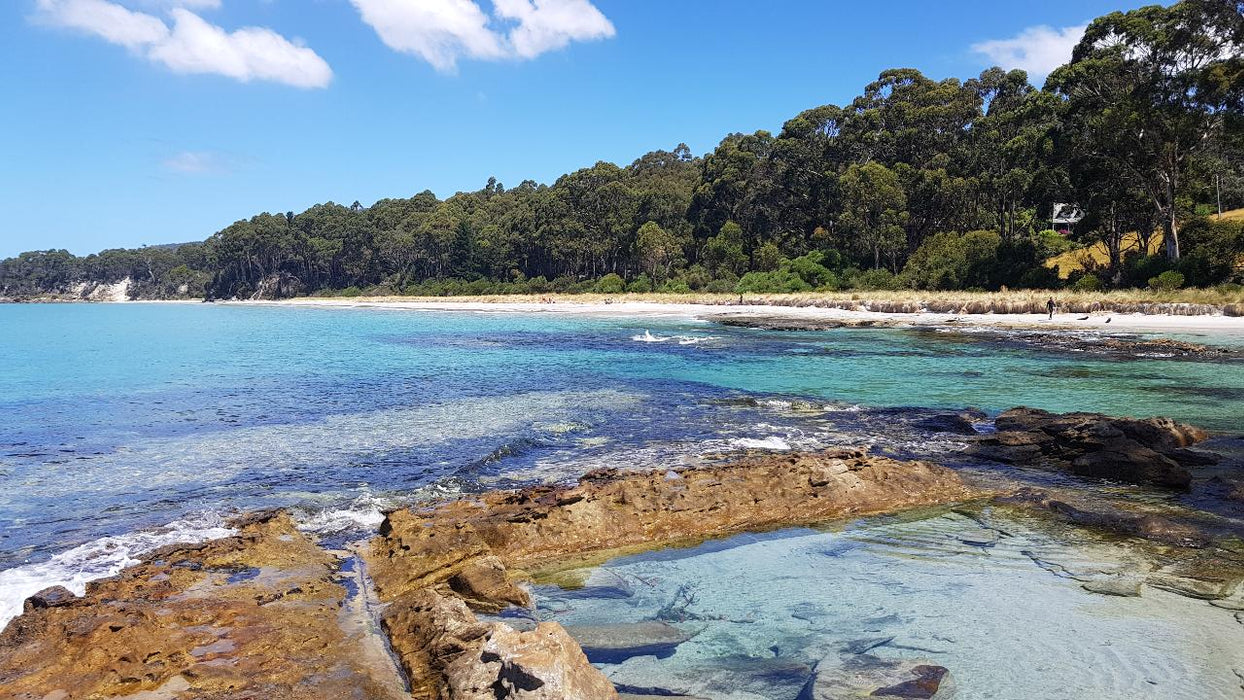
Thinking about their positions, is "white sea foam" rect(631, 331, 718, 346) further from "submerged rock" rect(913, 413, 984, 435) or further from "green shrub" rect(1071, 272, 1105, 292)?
"green shrub" rect(1071, 272, 1105, 292)

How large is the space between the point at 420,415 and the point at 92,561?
28.1ft

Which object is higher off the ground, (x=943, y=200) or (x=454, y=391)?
(x=943, y=200)

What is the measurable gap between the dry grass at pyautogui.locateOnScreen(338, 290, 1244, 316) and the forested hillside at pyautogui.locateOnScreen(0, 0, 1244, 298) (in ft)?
8.65

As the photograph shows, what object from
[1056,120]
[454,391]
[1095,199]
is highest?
[1056,120]

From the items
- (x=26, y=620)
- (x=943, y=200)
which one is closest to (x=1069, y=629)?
(x=26, y=620)

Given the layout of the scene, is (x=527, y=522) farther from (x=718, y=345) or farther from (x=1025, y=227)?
(x=1025, y=227)

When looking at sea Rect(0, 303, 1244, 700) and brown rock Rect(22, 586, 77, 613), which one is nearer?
brown rock Rect(22, 586, 77, 613)

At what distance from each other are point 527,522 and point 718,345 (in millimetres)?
24935

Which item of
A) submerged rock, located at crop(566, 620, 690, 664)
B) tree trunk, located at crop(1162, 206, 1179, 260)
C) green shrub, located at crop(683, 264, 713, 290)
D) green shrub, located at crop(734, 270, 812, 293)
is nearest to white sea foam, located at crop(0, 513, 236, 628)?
submerged rock, located at crop(566, 620, 690, 664)

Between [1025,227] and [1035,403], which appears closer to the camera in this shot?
[1035,403]

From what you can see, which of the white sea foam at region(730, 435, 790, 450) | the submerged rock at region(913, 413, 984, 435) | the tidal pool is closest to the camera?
the tidal pool

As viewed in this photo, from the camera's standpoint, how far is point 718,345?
31.2 meters

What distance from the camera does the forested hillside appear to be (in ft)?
118

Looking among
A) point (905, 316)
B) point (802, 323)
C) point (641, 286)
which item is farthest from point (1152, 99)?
point (641, 286)
